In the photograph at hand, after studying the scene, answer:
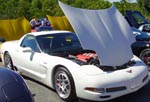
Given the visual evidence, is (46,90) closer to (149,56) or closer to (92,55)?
(92,55)

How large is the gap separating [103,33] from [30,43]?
1.75m

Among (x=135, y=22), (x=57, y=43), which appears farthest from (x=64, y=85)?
(x=135, y=22)

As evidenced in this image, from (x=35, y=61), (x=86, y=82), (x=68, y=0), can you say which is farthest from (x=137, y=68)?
(x=68, y=0)

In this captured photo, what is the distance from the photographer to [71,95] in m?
4.85

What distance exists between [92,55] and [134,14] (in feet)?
18.9

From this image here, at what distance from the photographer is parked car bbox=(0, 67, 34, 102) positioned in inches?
113

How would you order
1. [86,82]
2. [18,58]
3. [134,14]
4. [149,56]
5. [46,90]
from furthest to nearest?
[134,14], [149,56], [18,58], [46,90], [86,82]

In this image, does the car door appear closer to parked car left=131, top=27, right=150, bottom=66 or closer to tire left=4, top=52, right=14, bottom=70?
tire left=4, top=52, right=14, bottom=70

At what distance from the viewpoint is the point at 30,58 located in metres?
5.87

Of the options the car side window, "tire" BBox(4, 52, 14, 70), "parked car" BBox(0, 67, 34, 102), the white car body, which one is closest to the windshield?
the car side window

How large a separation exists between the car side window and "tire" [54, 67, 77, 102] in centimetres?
96

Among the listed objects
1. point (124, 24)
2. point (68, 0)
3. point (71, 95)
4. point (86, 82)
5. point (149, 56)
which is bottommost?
point (68, 0)

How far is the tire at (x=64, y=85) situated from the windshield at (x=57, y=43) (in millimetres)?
748

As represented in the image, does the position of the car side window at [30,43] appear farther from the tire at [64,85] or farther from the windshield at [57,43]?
the tire at [64,85]
